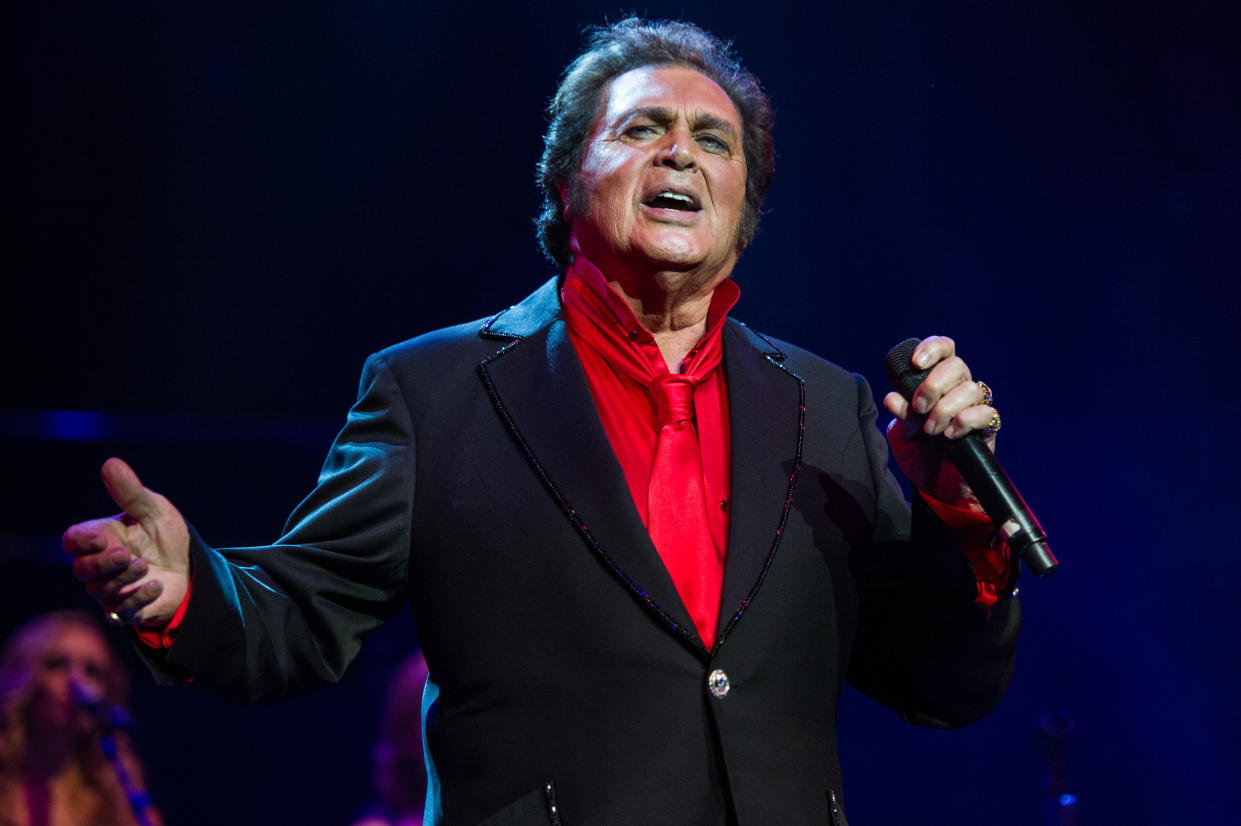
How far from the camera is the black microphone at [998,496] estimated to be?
4.09 feet

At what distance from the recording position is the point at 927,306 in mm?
4488

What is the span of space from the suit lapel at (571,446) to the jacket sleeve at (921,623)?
0.38 metres

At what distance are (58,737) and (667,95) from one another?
278 centimetres

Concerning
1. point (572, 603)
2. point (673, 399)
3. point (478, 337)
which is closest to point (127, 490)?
point (572, 603)

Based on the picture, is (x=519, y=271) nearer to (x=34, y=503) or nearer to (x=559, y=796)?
(x=34, y=503)

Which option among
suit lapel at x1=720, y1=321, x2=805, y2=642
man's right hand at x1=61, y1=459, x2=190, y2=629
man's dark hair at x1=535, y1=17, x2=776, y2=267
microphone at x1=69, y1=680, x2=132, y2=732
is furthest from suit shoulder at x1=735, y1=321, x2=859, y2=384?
microphone at x1=69, y1=680, x2=132, y2=732

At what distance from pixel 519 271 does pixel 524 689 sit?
10.9 feet

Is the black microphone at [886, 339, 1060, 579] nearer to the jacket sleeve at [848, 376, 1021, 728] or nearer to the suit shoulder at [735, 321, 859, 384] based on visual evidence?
the jacket sleeve at [848, 376, 1021, 728]

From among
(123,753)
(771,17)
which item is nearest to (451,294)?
(771,17)

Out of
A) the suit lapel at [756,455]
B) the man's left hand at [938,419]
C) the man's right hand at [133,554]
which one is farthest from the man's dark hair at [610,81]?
the man's right hand at [133,554]

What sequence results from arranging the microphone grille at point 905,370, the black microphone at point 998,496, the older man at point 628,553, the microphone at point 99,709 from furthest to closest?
the microphone at point 99,709
the microphone grille at point 905,370
the older man at point 628,553
the black microphone at point 998,496

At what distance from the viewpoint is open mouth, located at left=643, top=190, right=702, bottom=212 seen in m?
1.82

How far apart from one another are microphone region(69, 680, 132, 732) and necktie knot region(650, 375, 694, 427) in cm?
256

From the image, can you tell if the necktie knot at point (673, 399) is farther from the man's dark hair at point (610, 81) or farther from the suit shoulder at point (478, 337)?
the man's dark hair at point (610, 81)
